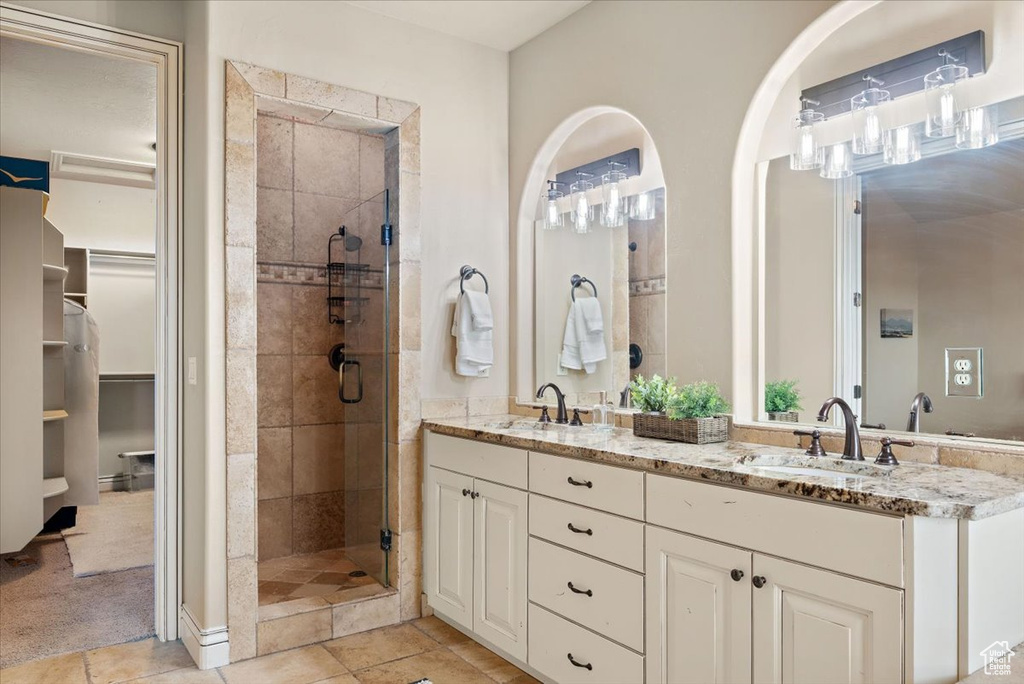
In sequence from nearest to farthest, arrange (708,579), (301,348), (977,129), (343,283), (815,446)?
(708,579) < (977,129) < (815,446) < (343,283) < (301,348)

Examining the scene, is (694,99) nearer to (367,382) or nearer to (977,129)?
(977,129)

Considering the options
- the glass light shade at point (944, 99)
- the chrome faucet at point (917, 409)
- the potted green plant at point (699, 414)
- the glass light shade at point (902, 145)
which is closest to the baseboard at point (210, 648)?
the potted green plant at point (699, 414)

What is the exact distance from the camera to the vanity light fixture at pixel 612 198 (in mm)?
2979

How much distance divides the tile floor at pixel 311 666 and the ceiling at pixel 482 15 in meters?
2.71

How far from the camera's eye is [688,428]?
2281 mm

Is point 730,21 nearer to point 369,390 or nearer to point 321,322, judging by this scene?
point 369,390

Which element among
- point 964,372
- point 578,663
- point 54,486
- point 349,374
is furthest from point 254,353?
point 54,486

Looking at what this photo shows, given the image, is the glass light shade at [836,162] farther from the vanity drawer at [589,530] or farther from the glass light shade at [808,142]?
the vanity drawer at [589,530]

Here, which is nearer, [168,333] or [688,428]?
[688,428]

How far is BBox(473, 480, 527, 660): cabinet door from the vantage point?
8.12 feet

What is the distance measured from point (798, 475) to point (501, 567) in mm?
1261

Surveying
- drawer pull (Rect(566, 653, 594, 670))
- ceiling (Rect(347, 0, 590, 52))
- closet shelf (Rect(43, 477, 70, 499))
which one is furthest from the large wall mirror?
closet shelf (Rect(43, 477, 70, 499))

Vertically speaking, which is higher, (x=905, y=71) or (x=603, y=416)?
(x=905, y=71)

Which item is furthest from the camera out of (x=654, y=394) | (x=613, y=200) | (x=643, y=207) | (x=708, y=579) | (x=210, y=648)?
(x=613, y=200)
